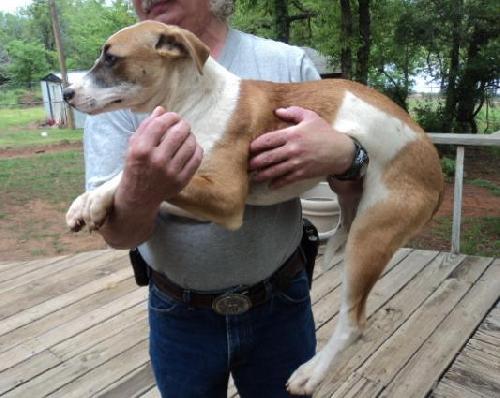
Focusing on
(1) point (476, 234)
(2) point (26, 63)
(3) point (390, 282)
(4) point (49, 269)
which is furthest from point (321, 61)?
(2) point (26, 63)

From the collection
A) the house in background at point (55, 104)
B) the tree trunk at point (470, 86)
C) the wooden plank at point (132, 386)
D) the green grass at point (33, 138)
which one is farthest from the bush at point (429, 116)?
the house in background at point (55, 104)

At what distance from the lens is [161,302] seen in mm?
1639

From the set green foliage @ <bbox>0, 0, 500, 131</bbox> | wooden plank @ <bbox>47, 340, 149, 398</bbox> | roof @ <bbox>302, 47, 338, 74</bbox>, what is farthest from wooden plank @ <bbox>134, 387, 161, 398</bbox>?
roof @ <bbox>302, 47, 338, 74</bbox>

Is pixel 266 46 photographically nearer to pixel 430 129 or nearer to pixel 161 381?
pixel 161 381

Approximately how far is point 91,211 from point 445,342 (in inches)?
101

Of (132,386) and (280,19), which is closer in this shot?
(132,386)

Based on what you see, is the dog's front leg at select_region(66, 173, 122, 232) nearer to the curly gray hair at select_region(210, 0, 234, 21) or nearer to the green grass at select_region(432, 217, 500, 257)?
the curly gray hair at select_region(210, 0, 234, 21)

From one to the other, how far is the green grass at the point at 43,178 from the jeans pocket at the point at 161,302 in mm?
7073

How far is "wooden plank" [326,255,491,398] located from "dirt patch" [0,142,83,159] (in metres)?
11.9

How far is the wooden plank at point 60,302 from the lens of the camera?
11.6 feet

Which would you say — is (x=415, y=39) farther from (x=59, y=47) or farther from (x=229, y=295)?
(x=59, y=47)

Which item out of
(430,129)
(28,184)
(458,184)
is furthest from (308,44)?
(458,184)

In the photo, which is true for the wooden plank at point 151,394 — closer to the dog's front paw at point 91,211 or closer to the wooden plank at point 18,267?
the dog's front paw at point 91,211

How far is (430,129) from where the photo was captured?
444 inches
